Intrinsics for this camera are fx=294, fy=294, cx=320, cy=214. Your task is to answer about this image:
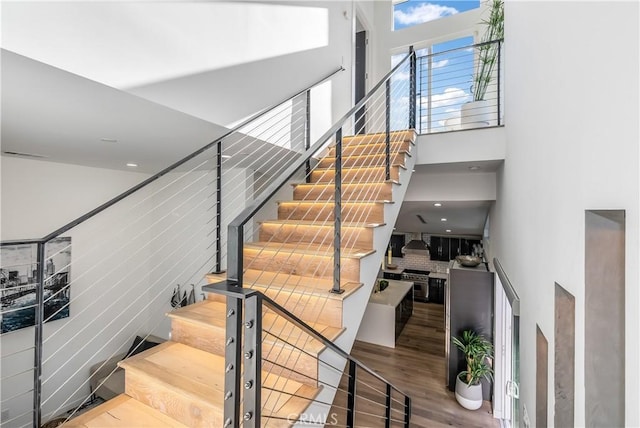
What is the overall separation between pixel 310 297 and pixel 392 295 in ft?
16.7

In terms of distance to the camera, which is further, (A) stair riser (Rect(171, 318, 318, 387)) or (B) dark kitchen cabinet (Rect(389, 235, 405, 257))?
(B) dark kitchen cabinet (Rect(389, 235, 405, 257))

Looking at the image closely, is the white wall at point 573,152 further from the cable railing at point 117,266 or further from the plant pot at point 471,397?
the plant pot at point 471,397

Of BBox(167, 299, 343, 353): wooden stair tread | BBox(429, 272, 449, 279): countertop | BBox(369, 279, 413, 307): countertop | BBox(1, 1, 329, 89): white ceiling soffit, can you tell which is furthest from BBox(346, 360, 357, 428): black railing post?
BBox(429, 272, 449, 279): countertop

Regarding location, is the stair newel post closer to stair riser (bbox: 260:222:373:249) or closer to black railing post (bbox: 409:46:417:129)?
stair riser (bbox: 260:222:373:249)

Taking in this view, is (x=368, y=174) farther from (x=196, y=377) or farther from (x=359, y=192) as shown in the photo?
(x=196, y=377)

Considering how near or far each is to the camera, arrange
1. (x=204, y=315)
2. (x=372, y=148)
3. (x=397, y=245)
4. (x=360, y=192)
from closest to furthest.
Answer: (x=204, y=315) → (x=360, y=192) → (x=372, y=148) → (x=397, y=245)

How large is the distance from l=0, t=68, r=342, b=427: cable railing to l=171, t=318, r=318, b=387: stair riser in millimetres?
532

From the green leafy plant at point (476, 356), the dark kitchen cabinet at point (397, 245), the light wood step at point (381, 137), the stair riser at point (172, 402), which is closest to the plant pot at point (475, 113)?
the light wood step at point (381, 137)

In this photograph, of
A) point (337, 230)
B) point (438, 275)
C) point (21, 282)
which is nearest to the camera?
point (337, 230)

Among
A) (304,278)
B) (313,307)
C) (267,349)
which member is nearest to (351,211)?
(304,278)

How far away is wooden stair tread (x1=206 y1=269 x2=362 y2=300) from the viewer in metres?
1.72

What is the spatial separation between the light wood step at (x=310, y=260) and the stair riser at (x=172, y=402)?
75 cm

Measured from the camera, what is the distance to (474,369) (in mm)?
3691

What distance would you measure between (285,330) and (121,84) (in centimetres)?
149
